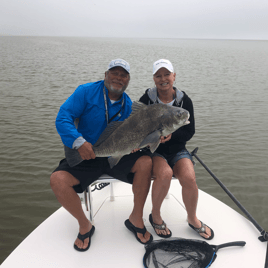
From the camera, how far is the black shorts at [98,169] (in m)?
2.73

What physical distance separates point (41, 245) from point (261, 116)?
10.1 meters

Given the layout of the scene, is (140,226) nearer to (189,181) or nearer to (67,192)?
(189,181)

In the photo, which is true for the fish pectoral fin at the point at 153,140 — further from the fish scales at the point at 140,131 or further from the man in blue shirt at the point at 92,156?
the man in blue shirt at the point at 92,156

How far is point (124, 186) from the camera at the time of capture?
13.6 feet

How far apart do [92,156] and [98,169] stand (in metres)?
0.29

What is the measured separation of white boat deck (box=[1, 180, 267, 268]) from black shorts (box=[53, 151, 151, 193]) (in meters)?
0.71

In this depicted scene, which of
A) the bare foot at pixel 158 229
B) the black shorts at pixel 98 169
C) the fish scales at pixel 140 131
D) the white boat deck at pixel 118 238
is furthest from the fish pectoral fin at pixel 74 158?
the bare foot at pixel 158 229

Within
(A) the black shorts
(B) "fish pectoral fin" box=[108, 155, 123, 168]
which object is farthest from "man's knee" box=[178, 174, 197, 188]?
(B) "fish pectoral fin" box=[108, 155, 123, 168]

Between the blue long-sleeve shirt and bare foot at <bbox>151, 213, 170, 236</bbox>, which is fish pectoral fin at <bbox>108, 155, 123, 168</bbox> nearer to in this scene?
the blue long-sleeve shirt

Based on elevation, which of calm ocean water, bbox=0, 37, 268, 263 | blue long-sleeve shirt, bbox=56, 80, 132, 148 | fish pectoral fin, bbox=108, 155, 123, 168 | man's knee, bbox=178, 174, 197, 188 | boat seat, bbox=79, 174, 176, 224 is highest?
blue long-sleeve shirt, bbox=56, 80, 132, 148

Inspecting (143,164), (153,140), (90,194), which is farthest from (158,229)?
(153,140)

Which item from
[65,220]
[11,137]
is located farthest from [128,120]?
[11,137]

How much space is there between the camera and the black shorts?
2.73 meters

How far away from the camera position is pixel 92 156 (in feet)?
8.66
